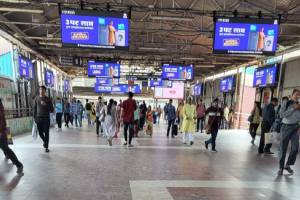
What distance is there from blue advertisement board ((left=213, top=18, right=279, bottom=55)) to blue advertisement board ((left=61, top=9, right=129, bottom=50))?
285cm

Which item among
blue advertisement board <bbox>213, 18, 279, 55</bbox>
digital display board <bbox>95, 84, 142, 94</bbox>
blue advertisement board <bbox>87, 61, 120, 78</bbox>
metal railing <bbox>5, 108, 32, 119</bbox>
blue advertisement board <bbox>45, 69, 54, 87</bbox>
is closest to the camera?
blue advertisement board <bbox>213, 18, 279, 55</bbox>

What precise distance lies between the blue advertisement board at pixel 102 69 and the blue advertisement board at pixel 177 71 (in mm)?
2932

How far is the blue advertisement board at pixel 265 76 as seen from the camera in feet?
46.7

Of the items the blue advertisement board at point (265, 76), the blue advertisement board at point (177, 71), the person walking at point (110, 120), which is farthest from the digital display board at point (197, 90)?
the person walking at point (110, 120)

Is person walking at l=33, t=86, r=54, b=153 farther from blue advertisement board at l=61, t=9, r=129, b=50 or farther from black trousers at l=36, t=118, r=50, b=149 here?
blue advertisement board at l=61, t=9, r=129, b=50

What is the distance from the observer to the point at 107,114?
9.97 m

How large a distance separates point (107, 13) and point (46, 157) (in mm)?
4351

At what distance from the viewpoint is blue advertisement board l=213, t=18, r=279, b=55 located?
824cm

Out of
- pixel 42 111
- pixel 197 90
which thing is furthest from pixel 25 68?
pixel 197 90

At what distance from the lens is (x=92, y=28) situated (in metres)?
8.07

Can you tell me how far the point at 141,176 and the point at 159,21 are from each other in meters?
8.54

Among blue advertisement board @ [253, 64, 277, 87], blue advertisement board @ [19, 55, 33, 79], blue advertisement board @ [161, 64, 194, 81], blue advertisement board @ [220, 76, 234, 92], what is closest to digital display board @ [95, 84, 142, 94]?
blue advertisement board @ [220, 76, 234, 92]

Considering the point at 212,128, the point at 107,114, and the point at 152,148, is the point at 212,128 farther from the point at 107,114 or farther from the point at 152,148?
the point at 107,114

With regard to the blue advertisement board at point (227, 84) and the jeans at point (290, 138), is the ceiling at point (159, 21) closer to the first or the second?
the blue advertisement board at point (227, 84)
